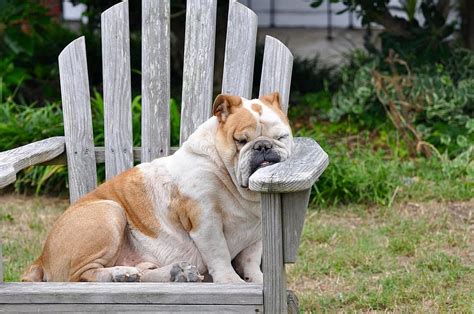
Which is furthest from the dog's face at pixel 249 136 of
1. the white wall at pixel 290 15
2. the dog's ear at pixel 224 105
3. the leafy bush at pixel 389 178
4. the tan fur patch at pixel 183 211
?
the white wall at pixel 290 15

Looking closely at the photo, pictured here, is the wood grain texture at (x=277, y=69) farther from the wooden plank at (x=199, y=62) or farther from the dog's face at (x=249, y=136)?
the dog's face at (x=249, y=136)

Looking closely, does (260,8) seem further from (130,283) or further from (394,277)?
(130,283)

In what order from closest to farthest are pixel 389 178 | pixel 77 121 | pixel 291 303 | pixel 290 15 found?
pixel 291 303 → pixel 77 121 → pixel 389 178 → pixel 290 15

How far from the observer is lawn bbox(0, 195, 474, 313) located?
13.4 ft

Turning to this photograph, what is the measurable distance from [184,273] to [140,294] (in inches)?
10.8

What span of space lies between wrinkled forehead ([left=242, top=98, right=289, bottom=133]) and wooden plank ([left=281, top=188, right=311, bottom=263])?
0.43 meters

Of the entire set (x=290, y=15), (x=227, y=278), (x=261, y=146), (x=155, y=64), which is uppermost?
(x=261, y=146)

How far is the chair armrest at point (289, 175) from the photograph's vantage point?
271cm

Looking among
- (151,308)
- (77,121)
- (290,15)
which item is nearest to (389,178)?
(77,121)

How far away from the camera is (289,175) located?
276 centimetres

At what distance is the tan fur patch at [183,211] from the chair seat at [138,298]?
409mm

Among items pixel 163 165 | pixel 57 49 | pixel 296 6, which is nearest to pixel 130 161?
pixel 163 165

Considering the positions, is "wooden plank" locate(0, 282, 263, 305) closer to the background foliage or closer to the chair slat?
the chair slat

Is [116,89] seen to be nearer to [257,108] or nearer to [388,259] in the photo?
[257,108]
